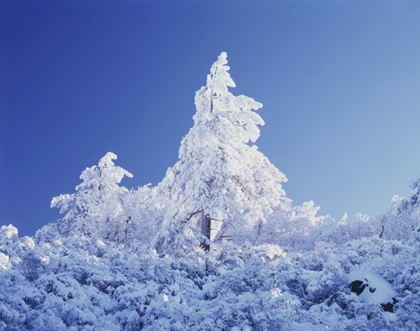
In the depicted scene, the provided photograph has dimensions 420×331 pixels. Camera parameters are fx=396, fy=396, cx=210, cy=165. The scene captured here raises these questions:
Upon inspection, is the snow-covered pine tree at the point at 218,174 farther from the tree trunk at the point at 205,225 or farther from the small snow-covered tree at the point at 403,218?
the small snow-covered tree at the point at 403,218

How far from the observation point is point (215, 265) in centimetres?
1388

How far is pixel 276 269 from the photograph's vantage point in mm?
11633

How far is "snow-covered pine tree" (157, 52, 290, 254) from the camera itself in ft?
62.3

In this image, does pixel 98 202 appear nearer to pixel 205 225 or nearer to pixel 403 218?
pixel 205 225

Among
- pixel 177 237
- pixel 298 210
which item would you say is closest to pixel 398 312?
pixel 177 237

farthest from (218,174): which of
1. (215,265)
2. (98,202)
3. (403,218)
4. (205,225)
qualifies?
(98,202)

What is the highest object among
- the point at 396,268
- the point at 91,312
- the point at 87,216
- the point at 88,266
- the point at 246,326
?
the point at 87,216

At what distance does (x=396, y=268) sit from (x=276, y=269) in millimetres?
3235

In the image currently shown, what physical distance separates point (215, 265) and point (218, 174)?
652 centimetres

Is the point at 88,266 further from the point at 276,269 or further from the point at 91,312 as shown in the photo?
the point at 276,269

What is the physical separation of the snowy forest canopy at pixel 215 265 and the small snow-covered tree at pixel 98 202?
0.69 feet

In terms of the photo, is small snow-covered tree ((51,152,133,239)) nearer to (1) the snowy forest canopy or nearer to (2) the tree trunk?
(1) the snowy forest canopy

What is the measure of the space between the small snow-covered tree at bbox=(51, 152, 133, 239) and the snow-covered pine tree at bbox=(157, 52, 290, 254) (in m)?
7.46

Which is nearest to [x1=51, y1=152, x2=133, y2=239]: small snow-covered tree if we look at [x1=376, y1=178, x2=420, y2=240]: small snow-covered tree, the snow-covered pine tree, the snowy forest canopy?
the snowy forest canopy
